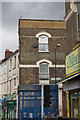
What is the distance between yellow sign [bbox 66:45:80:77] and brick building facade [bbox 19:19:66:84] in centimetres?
829

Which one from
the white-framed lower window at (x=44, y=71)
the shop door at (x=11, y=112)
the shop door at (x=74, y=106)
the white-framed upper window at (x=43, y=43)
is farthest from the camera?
the shop door at (x=11, y=112)

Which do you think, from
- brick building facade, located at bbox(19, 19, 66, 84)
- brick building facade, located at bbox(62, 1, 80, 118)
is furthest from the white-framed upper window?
brick building facade, located at bbox(62, 1, 80, 118)

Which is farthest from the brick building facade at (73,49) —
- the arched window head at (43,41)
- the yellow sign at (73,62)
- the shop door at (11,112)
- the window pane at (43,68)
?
the shop door at (11,112)

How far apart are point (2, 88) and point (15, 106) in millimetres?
7203

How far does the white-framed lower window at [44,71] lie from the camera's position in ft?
86.0

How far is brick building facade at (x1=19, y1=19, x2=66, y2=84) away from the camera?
2620cm

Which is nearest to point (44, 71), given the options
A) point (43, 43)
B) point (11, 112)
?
point (43, 43)

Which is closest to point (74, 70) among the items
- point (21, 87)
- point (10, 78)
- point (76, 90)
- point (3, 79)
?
point (76, 90)

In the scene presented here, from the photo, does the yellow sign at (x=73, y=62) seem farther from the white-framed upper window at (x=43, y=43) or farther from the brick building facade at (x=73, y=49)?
the white-framed upper window at (x=43, y=43)

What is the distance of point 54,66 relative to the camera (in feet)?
87.6

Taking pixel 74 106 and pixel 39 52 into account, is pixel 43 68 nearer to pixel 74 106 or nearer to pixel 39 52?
pixel 39 52

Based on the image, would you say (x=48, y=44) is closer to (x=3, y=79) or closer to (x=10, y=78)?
(x=10, y=78)

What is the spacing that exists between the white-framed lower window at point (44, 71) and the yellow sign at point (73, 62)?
26.9ft

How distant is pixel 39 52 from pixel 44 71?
1958 millimetres
